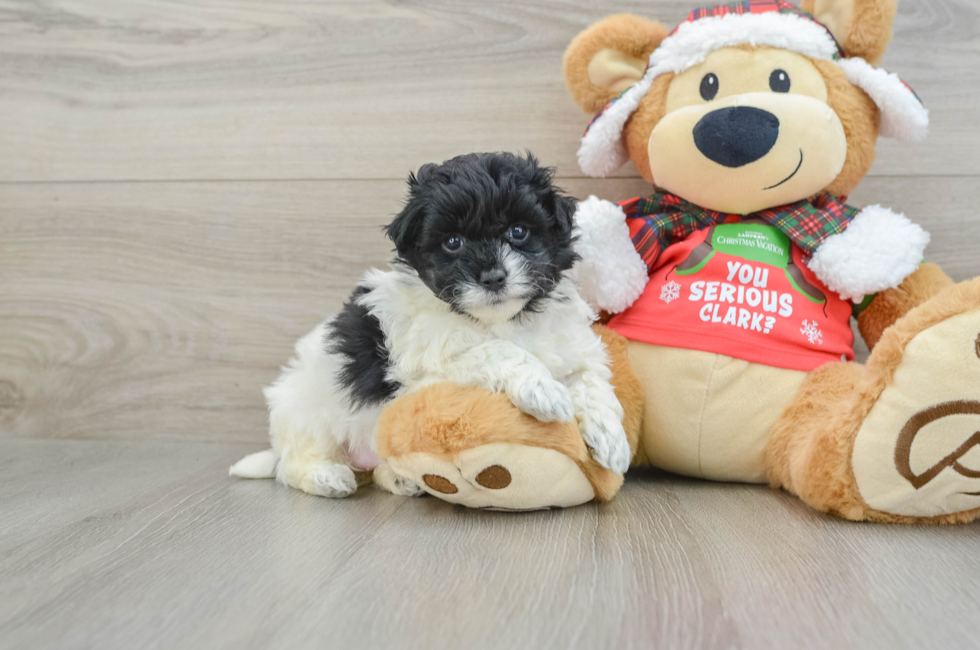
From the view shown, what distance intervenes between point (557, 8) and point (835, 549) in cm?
114

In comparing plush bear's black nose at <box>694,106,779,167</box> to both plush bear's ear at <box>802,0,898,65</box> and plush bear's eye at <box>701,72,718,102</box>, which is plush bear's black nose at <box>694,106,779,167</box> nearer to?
plush bear's eye at <box>701,72,718,102</box>

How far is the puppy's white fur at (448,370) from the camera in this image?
0.94 meters

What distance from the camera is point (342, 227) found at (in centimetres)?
151

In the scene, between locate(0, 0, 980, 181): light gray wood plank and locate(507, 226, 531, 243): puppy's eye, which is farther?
locate(0, 0, 980, 181): light gray wood plank

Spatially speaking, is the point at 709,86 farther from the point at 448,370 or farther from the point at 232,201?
the point at 232,201

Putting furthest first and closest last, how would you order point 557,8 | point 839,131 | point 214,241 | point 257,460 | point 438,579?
point 214,241 → point 557,8 → point 257,460 → point 839,131 → point 438,579

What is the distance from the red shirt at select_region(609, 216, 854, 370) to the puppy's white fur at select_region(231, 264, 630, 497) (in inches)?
5.6

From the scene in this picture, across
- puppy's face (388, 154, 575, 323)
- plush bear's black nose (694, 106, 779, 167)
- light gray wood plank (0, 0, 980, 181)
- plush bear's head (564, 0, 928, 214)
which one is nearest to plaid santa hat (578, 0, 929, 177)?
plush bear's head (564, 0, 928, 214)

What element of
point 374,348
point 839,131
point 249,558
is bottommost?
point 249,558

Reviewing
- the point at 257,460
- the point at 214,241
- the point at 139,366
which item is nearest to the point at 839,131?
Answer: the point at 257,460

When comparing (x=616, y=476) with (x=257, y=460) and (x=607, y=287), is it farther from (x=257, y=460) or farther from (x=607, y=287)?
(x=257, y=460)

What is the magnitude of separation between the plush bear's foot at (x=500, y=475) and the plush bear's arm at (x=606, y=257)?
0.34 meters

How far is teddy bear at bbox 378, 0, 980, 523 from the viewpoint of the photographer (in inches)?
A: 42.2

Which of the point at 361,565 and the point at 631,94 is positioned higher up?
the point at 631,94
